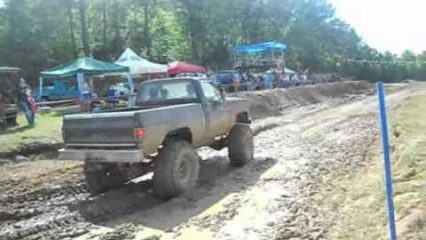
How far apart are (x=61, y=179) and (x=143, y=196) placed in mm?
2016

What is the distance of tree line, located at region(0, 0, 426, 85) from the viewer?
44000 mm

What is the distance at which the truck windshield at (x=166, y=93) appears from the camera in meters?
10.6

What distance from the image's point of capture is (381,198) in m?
7.66

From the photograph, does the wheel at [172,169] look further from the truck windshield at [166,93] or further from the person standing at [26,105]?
the person standing at [26,105]

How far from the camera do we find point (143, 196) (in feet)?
31.0

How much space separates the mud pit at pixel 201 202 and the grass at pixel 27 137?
46.9 inches

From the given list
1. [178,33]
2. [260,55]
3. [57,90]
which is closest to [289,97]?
[260,55]

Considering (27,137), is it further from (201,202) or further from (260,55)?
(260,55)

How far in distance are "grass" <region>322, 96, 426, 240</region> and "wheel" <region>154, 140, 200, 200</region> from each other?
92.7 inches

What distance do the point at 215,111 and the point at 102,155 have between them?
2757 mm

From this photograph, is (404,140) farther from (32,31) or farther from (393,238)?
(32,31)

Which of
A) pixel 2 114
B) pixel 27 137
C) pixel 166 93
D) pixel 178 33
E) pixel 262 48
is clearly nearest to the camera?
pixel 166 93

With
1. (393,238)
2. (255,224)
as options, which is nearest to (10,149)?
(255,224)

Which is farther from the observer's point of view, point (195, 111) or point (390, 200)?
point (195, 111)
